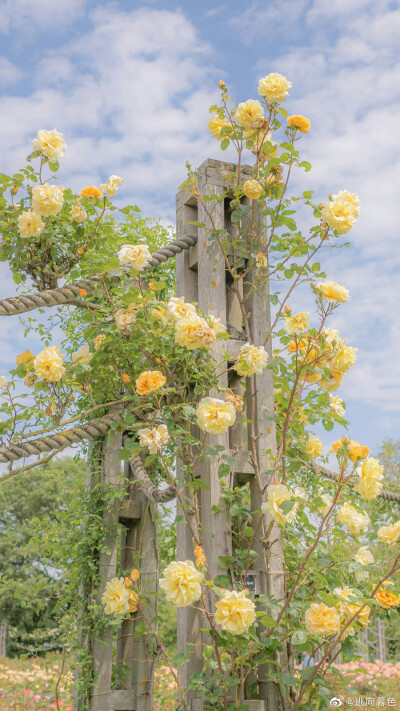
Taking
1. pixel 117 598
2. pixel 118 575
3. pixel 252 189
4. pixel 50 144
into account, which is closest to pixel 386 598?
pixel 117 598

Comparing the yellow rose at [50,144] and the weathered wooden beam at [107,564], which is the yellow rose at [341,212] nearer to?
the yellow rose at [50,144]

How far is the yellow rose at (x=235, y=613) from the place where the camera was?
193 centimetres

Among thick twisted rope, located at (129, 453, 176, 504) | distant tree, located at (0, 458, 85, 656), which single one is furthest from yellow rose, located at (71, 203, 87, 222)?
distant tree, located at (0, 458, 85, 656)

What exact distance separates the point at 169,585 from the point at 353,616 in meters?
0.58

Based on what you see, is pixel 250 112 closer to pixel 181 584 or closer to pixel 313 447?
pixel 313 447

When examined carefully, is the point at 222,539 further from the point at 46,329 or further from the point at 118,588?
the point at 46,329

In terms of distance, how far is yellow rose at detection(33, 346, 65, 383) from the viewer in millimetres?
2627

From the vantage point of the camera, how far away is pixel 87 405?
3.59 m

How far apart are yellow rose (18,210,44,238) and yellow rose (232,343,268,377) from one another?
1.17m

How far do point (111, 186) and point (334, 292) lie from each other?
1283 millimetres

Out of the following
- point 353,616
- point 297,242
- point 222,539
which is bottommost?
point 353,616

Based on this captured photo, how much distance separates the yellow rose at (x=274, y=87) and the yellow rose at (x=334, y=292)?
2.44 feet

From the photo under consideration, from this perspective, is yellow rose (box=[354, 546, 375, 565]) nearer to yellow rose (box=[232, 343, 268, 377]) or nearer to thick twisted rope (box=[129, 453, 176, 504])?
yellow rose (box=[232, 343, 268, 377])

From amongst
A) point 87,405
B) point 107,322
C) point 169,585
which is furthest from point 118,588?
point 87,405
